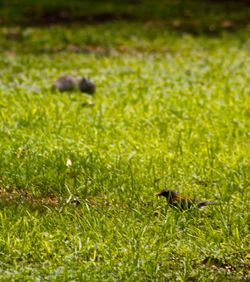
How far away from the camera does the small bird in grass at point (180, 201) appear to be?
5090 mm

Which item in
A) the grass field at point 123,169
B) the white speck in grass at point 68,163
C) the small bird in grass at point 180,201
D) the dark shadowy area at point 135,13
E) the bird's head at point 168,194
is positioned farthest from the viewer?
the dark shadowy area at point 135,13

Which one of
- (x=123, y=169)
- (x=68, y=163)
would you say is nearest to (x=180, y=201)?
(x=123, y=169)

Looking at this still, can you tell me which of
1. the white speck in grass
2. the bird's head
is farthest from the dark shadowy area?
the bird's head

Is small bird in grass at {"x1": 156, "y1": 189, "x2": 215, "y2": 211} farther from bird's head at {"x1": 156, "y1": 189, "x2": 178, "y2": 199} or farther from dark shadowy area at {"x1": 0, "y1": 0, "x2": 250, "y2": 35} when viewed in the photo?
dark shadowy area at {"x1": 0, "y1": 0, "x2": 250, "y2": 35}

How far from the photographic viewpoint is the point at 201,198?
5.46m

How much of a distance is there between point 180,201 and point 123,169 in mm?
849

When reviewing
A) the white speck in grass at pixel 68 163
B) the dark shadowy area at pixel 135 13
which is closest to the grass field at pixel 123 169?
the white speck in grass at pixel 68 163

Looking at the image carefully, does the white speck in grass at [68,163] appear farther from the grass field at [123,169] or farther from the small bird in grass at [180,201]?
the small bird in grass at [180,201]

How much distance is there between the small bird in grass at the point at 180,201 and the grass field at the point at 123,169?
0.07m

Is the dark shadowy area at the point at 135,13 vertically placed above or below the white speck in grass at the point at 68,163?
below

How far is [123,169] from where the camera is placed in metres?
5.86

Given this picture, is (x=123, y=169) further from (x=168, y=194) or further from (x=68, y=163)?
(x=168, y=194)

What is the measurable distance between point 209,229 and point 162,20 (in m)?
11.5

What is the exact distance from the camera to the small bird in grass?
5090mm
